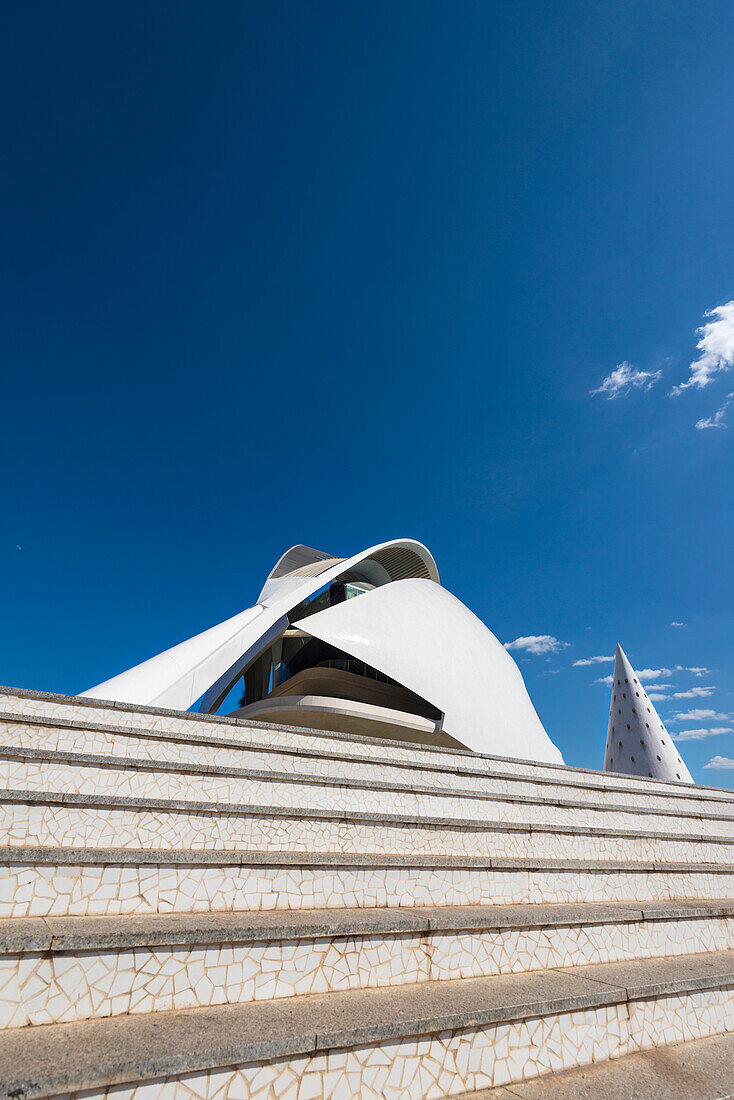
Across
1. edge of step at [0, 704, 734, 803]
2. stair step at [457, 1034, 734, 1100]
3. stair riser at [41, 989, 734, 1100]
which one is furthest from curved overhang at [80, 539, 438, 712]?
stair step at [457, 1034, 734, 1100]

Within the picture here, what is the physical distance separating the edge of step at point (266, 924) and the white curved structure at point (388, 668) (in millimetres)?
6030

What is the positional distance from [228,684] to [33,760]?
1162 cm

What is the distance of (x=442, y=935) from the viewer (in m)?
2.39

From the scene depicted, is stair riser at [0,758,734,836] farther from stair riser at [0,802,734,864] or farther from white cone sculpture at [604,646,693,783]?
white cone sculpture at [604,646,693,783]

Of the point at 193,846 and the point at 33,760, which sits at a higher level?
the point at 33,760

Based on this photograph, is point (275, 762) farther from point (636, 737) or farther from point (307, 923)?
point (636, 737)

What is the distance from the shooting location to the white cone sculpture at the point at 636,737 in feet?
53.7

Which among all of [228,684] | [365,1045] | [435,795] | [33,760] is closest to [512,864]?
[435,795]

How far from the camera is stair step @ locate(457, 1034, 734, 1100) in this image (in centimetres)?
196

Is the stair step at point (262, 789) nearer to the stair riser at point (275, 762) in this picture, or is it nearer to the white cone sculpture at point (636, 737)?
the stair riser at point (275, 762)

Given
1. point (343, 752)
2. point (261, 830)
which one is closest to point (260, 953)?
point (261, 830)

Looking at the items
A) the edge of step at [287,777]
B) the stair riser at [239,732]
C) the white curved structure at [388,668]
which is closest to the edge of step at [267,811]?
the edge of step at [287,777]

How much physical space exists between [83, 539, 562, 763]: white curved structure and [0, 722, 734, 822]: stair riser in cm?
463

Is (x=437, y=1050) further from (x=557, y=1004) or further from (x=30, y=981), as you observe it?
(x=30, y=981)
